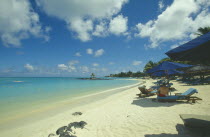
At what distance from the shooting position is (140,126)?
3969 mm

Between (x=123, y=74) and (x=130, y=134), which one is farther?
(x=123, y=74)

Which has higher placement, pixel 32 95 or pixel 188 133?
pixel 188 133

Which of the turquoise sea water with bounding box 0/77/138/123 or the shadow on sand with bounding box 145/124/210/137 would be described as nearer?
the shadow on sand with bounding box 145/124/210/137

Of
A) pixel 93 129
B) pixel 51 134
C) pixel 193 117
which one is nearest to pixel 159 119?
pixel 193 117

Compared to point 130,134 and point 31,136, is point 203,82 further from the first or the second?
point 31,136

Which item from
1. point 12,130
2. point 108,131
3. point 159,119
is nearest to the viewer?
point 108,131

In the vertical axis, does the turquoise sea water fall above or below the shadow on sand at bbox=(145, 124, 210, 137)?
below

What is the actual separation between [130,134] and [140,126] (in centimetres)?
65

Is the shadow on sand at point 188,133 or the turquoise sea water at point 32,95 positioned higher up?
the shadow on sand at point 188,133

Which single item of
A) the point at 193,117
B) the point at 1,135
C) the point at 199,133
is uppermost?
the point at 193,117

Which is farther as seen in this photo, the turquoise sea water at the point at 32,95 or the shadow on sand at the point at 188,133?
the turquoise sea water at the point at 32,95

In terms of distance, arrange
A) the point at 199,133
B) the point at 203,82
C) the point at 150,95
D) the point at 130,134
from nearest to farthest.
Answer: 1. the point at 199,133
2. the point at 130,134
3. the point at 150,95
4. the point at 203,82

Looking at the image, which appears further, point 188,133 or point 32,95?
point 32,95

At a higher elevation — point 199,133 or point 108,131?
point 199,133
